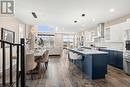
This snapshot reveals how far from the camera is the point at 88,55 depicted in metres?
4.61

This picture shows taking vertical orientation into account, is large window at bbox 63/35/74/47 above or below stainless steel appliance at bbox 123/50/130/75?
above

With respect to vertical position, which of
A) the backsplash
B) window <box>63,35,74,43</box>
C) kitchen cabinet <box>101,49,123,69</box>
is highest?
window <box>63,35,74,43</box>

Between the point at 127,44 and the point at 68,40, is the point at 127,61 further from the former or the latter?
the point at 68,40

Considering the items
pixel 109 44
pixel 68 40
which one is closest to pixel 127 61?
pixel 109 44

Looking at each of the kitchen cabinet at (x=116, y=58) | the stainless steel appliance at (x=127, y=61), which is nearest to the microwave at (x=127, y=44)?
the stainless steel appliance at (x=127, y=61)

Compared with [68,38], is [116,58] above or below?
below

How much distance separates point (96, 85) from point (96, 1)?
9.78 feet

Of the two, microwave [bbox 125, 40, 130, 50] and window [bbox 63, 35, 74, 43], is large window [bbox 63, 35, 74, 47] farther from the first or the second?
microwave [bbox 125, 40, 130, 50]

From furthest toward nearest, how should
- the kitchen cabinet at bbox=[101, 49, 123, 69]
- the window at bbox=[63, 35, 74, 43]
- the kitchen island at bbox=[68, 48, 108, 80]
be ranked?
the window at bbox=[63, 35, 74, 43] → the kitchen cabinet at bbox=[101, 49, 123, 69] → the kitchen island at bbox=[68, 48, 108, 80]

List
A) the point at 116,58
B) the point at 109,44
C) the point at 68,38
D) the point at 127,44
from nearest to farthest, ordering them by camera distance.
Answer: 1. the point at 127,44
2. the point at 116,58
3. the point at 109,44
4. the point at 68,38

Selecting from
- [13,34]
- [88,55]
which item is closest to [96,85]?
[88,55]

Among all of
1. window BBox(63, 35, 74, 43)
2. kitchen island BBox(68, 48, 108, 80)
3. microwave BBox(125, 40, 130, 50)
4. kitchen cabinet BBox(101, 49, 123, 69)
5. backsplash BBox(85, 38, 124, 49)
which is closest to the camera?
kitchen island BBox(68, 48, 108, 80)

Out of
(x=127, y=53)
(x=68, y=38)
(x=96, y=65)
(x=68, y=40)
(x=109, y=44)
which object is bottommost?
(x=96, y=65)

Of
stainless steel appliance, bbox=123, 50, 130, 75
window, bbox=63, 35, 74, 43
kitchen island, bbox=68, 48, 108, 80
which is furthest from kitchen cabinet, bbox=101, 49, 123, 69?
window, bbox=63, 35, 74, 43
